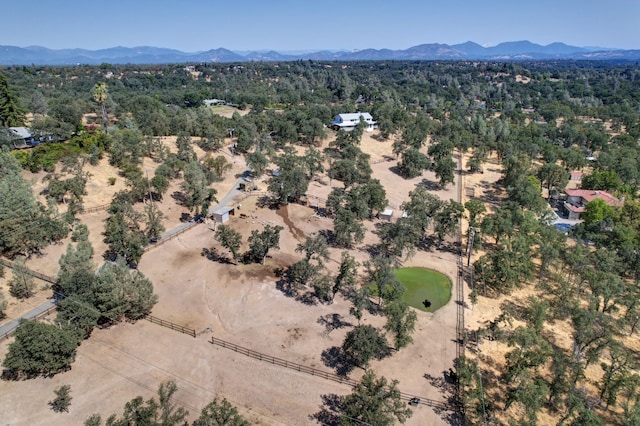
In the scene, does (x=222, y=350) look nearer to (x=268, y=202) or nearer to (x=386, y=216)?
(x=268, y=202)

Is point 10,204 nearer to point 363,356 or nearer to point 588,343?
point 363,356

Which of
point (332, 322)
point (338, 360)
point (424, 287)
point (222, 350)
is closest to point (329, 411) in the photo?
point (338, 360)

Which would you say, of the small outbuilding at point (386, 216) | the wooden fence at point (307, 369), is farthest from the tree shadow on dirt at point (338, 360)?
the small outbuilding at point (386, 216)

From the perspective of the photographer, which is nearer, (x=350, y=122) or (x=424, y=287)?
(x=424, y=287)

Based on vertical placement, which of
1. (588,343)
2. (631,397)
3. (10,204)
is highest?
(10,204)

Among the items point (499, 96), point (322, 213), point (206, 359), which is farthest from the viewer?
point (499, 96)

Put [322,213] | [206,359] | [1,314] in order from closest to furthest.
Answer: [206,359] < [1,314] < [322,213]

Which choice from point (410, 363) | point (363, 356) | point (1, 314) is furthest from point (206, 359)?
point (1, 314)
